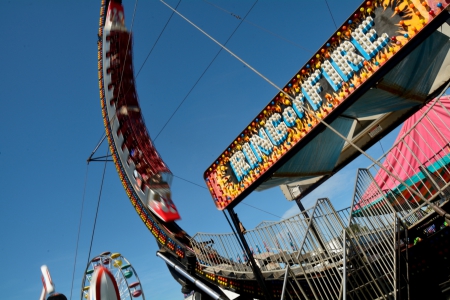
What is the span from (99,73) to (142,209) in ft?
18.7

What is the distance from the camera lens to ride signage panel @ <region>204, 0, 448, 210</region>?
4875mm

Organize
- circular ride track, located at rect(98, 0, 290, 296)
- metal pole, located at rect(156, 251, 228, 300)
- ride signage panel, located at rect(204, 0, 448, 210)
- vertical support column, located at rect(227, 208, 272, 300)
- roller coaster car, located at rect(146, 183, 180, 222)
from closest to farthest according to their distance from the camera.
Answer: ride signage panel, located at rect(204, 0, 448, 210), vertical support column, located at rect(227, 208, 272, 300), metal pole, located at rect(156, 251, 228, 300), roller coaster car, located at rect(146, 183, 180, 222), circular ride track, located at rect(98, 0, 290, 296)

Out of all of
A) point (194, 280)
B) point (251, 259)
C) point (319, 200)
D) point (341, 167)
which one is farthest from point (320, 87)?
point (194, 280)

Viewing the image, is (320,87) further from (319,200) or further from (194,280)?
(194,280)

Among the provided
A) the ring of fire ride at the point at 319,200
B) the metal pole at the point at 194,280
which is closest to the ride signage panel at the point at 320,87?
the ring of fire ride at the point at 319,200

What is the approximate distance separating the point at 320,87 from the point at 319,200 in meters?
2.20

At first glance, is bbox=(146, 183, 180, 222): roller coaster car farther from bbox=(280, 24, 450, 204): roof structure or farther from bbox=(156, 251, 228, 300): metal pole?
bbox=(280, 24, 450, 204): roof structure

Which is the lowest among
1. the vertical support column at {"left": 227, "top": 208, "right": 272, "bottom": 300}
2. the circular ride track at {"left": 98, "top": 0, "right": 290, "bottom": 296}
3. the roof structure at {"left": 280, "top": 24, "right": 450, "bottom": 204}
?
the vertical support column at {"left": 227, "top": 208, "right": 272, "bottom": 300}

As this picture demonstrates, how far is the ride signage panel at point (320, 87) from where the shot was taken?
488 cm

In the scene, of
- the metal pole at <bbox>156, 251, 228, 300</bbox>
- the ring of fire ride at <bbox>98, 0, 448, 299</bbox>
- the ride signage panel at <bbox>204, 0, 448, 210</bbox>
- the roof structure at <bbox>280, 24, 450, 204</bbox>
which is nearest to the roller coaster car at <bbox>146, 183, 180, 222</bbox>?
the ring of fire ride at <bbox>98, 0, 448, 299</bbox>

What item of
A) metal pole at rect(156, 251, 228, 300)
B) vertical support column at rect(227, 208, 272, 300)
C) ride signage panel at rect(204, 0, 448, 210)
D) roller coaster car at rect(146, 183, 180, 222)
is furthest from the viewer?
roller coaster car at rect(146, 183, 180, 222)

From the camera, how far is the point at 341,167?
34.6ft

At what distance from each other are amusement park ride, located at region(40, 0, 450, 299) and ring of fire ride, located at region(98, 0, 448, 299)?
0.07 feet

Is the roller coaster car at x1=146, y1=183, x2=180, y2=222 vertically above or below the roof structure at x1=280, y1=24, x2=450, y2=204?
above
